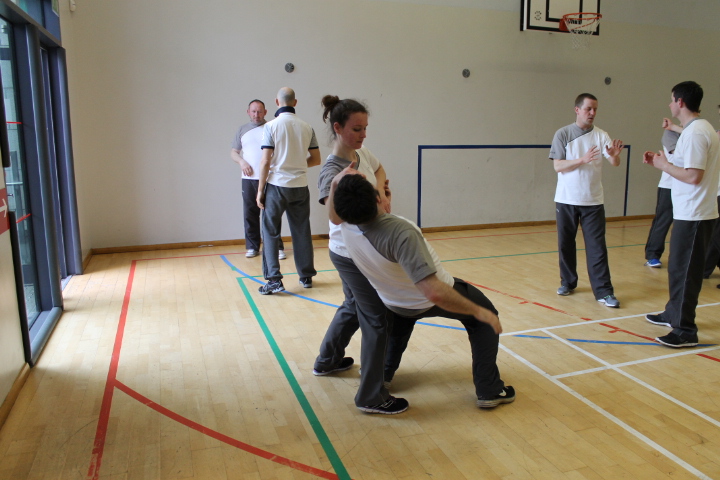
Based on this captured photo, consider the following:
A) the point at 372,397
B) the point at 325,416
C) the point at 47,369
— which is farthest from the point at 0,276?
the point at 372,397

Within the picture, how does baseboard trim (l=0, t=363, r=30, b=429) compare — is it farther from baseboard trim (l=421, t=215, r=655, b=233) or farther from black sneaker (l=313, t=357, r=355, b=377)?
baseboard trim (l=421, t=215, r=655, b=233)

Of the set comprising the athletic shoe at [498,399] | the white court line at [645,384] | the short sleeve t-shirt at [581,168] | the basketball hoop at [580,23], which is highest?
the basketball hoop at [580,23]

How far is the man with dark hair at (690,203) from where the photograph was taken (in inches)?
128

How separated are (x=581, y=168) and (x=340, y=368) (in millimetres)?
2460

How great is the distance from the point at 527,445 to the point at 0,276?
252 cm

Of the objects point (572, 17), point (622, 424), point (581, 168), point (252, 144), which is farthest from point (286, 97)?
point (572, 17)

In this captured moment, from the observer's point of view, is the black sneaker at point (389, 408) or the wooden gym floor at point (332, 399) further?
the black sneaker at point (389, 408)

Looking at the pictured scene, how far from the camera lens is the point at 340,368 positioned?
10.1 feet

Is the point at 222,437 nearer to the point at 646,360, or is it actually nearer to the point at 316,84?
the point at 646,360

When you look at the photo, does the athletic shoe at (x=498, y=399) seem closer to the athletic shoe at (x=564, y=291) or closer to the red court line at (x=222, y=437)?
the red court line at (x=222, y=437)

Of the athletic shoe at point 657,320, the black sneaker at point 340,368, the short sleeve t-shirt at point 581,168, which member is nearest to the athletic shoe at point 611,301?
the athletic shoe at point 657,320

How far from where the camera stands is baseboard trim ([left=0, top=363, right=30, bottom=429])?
2.52m

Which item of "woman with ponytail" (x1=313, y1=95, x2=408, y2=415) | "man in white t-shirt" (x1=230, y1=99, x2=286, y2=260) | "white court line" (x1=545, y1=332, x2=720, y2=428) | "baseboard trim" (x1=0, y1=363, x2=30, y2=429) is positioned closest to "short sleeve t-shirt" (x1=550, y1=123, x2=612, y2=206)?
"white court line" (x1=545, y1=332, x2=720, y2=428)

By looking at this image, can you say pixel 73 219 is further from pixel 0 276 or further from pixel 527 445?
pixel 527 445
